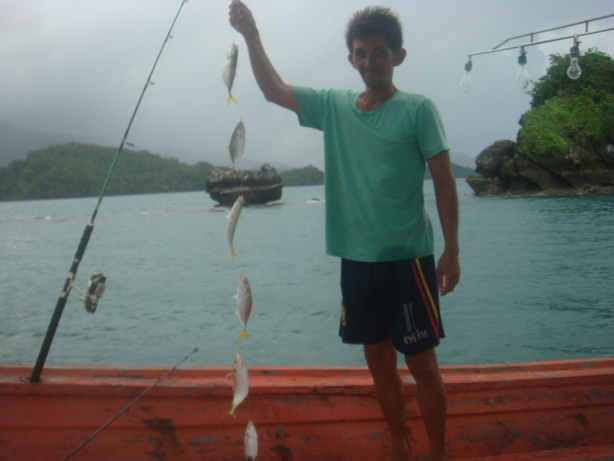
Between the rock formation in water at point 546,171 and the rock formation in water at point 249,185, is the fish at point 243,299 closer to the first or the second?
the rock formation in water at point 546,171

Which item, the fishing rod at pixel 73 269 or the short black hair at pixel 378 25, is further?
Result: the fishing rod at pixel 73 269

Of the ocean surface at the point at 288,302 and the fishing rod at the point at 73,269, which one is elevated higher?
the fishing rod at the point at 73,269

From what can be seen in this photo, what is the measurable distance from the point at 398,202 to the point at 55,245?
121 feet

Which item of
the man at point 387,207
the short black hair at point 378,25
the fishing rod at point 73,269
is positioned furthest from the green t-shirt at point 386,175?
the fishing rod at point 73,269

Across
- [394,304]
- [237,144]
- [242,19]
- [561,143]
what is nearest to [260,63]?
[242,19]

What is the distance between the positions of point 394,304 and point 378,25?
1.25 meters

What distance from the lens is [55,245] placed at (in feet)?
115

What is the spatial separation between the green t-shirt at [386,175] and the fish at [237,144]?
1.64 feet

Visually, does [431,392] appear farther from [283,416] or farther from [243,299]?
[243,299]

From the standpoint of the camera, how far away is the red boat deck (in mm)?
2701

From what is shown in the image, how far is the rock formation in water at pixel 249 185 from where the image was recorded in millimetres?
61844

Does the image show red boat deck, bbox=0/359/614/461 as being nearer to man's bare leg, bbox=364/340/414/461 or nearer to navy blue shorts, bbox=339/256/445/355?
man's bare leg, bbox=364/340/414/461

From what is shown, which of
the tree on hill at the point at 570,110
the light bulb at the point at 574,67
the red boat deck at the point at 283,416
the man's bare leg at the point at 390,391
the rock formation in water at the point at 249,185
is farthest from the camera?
the rock formation in water at the point at 249,185

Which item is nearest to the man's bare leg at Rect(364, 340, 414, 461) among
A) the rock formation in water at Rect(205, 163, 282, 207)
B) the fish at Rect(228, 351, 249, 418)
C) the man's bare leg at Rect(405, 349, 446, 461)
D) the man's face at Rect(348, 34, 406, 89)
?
the man's bare leg at Rect(405, 349, 446, 461)
